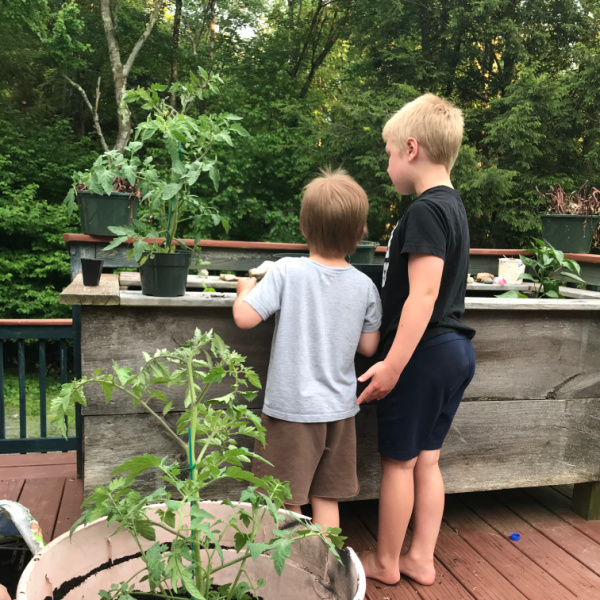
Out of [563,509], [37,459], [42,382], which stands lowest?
[37,459]

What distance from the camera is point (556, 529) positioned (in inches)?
81.6

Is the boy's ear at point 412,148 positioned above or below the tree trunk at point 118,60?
below

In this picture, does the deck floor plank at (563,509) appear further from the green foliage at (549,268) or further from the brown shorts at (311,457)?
the brown shorts at (311,457)

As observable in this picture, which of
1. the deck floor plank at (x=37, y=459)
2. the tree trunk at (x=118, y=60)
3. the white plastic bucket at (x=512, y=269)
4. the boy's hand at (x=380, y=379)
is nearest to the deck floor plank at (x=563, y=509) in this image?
the white plastic bucket at (x=512, y=269)

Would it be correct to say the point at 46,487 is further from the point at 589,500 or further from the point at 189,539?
the point at 589,500

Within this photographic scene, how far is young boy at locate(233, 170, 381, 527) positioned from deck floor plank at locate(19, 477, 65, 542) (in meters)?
0.96

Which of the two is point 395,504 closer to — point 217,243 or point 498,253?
point 217,243

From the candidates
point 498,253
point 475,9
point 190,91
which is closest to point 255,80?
point 475,9

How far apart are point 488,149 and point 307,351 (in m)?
9.97

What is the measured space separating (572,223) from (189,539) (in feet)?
9.39

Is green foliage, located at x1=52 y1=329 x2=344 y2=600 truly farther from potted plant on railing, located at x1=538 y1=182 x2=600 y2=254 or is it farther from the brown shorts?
potted plant on railing, located at x1=538 y1=182 x2=600 y2=254

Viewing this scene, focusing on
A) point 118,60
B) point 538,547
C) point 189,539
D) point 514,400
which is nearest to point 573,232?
point 514,400

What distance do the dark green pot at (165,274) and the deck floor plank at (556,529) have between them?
1499 millimetres

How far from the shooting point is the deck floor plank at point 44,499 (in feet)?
6.59
